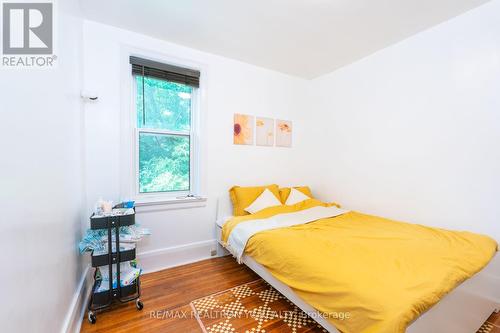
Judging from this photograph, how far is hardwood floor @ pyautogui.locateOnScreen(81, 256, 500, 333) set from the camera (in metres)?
1.63

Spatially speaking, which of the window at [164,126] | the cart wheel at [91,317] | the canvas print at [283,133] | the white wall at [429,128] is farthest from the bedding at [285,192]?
the cart wheel at [91,317]

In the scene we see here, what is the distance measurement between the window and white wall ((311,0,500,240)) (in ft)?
7.23

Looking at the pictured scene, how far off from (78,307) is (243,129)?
2454 millimetres

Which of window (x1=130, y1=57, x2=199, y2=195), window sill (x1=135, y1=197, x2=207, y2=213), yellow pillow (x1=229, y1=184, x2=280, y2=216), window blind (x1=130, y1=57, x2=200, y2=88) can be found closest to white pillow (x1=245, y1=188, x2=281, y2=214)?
yellow pillow (x1=229, y1=184, x2=280, y2=216)

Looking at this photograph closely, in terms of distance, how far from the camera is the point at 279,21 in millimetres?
2172

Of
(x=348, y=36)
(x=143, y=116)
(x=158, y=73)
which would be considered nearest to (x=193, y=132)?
(x=143, y=116)

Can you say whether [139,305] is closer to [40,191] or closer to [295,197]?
[40,191]

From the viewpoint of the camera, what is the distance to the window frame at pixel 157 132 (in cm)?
234

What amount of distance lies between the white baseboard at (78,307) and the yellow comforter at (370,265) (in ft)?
4.49

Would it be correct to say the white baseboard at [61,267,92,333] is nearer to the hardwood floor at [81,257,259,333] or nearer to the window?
the hardwood floor at [81,257,259,333]

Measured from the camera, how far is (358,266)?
1.39 m

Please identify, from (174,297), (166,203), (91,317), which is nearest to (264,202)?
(166,203)

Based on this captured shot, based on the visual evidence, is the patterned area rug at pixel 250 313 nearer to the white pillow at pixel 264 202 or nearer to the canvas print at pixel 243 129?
the white pillow at pixel 264 202

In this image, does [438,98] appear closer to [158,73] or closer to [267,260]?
[267,260]
